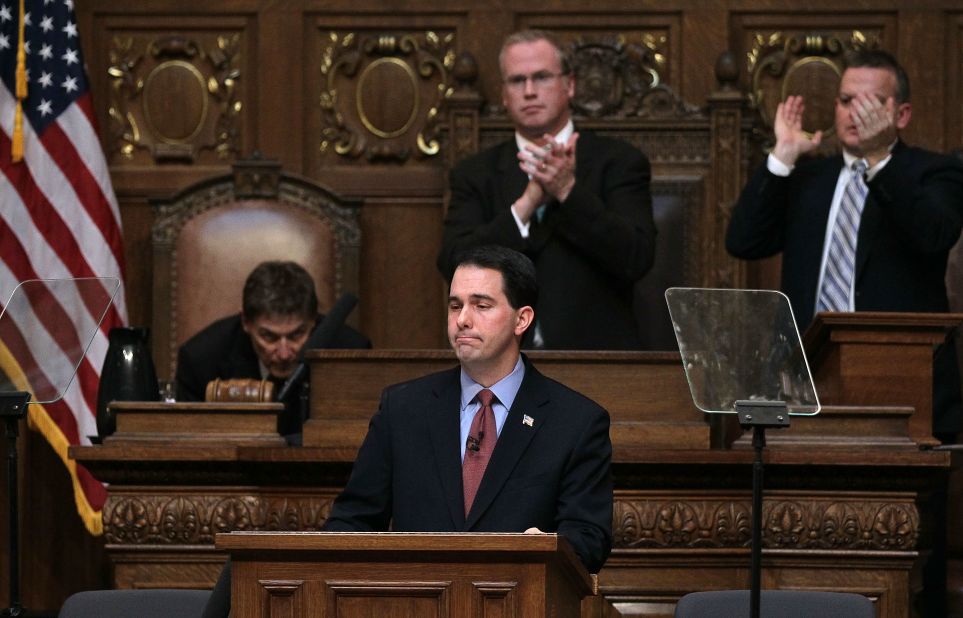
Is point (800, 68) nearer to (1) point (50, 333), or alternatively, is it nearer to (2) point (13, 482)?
(1) point (50, 333)

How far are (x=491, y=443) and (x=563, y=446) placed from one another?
0.19 metres

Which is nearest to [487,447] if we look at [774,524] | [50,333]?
[774,524]

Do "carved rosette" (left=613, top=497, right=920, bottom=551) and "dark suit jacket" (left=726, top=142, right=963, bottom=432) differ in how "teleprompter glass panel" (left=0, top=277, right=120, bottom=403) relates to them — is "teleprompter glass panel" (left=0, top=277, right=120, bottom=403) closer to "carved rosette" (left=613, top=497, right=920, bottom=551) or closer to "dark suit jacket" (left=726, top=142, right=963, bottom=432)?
"carved rosette" (left=613, top=497, right=920, bottom=551)

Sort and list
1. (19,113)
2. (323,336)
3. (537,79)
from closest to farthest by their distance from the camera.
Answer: (323,336) < (537,79) < (19,113)

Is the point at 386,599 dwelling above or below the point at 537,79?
A: below

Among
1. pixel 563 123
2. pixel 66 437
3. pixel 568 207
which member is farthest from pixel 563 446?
pixel 66 437

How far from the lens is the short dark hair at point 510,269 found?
4219 millimetres

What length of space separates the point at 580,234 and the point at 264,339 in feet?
3.76

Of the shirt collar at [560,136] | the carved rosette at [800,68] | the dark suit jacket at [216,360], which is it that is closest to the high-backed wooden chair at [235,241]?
the dark suit jacket at [216,360]

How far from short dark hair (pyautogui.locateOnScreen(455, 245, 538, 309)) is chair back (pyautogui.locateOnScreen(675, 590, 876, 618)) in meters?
0.80

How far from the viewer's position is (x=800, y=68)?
737 centimetres

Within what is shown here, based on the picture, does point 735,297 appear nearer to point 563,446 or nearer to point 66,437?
point 563,446

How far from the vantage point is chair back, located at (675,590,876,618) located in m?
4.00

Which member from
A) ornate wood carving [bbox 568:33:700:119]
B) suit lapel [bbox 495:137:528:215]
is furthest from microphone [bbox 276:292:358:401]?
ornate wood carving [bbox 568:33:700:119]
